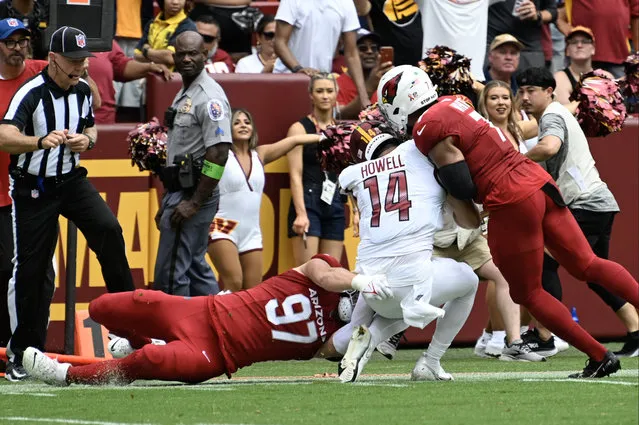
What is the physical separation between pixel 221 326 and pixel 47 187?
6.50ft

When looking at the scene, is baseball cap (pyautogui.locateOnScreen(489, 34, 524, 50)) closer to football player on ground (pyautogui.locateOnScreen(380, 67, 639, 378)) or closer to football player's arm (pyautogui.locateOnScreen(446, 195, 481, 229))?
football player on ground (pyautogui.locateOnScreen(380, 67, 639, 378))

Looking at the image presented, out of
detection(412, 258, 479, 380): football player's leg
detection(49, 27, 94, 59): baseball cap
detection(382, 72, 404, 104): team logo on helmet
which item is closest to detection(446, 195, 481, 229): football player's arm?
detection(412, 258, 479, 380): football player's leg

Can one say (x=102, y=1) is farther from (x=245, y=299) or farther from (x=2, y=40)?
(x=245, y=299)

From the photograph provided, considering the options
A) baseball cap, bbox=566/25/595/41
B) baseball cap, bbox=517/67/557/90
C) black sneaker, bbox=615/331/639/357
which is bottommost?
black sneaker, bbox=615/331/639/357

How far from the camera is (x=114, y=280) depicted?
9.84m

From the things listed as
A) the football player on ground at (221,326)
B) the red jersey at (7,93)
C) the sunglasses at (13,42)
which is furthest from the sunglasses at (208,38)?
the football player on ground at (221,326)

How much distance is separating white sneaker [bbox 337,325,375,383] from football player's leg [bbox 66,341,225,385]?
70 cm

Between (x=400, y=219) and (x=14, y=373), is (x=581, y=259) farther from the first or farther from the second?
(x=14, y=373)

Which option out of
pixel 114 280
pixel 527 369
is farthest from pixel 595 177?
pixel 114 280

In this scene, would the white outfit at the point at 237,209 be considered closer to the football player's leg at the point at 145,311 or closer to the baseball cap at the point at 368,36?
the baseball cap at the point at 368,36

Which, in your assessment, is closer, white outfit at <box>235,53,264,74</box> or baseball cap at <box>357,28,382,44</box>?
white outfit at <box>235,53,264,74</box>

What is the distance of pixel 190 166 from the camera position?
1077 cm

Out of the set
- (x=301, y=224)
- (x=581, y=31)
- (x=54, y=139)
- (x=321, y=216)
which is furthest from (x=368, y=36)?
(x=54, y=139)

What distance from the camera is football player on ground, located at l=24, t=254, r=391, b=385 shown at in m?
8.14
